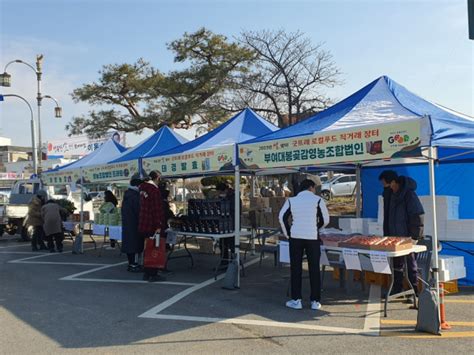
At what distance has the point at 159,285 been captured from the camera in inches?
319

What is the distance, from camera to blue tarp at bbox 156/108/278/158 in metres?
9.08

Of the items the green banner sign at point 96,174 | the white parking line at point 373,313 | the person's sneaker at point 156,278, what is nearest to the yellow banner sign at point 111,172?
the green banner sign at point 96,174

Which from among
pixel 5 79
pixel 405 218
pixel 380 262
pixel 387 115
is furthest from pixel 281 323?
pixel 5 79

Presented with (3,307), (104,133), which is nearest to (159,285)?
(3,307)

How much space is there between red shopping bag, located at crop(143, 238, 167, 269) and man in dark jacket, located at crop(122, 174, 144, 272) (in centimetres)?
105

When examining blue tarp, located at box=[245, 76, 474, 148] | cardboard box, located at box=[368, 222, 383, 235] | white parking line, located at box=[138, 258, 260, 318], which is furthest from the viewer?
cardboard box, located at box=[368, 222, 383, 235]

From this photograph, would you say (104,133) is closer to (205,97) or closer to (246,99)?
(205,97)

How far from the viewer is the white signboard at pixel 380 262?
5.82m

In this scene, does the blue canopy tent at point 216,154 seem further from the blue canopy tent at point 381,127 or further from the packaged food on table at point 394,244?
the packaged food on table at point 394,244

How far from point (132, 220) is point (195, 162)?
1.97 metres

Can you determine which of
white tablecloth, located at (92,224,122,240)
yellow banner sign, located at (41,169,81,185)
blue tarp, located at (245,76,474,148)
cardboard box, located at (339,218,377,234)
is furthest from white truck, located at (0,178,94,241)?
blue tarp, located at (245,76,474,148)

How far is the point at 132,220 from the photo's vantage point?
30.6ft

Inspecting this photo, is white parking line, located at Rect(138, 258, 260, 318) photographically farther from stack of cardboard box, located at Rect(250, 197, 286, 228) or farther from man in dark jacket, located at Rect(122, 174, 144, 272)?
stack of cardboard box, located at Rect(250, 197, 286, 228)

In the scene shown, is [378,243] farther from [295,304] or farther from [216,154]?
[216,154]
